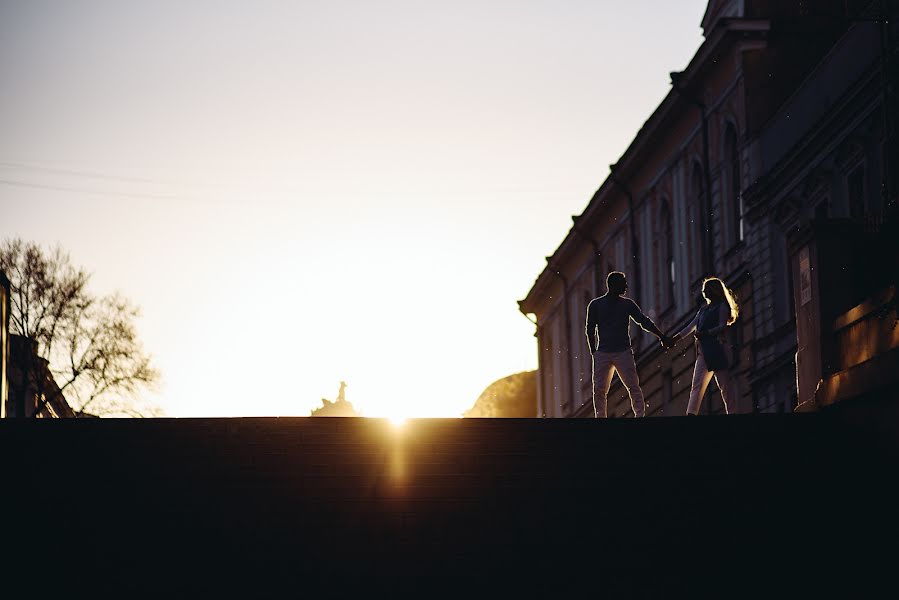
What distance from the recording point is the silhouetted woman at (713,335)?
20031 mm

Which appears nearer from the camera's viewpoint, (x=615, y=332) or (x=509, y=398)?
(x=615, y=332)

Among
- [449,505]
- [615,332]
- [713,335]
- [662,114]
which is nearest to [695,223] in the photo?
[662,114]

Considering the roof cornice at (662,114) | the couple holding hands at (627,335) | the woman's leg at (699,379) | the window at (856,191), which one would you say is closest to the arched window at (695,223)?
the roof cornice at (662,114)

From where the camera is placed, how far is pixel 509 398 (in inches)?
3538

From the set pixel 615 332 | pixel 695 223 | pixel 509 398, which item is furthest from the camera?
pixel 509 398

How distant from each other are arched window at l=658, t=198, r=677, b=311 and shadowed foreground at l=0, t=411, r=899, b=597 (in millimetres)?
27024

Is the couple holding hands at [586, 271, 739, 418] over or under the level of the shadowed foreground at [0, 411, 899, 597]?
over

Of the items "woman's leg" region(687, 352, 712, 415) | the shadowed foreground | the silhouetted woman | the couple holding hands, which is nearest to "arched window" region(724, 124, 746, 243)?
"woman's leg" region(687, 352, 712, 415)

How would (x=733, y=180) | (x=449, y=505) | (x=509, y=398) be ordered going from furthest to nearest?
(x=509, y=398), (x=733, y=180), (x=449, y=505)

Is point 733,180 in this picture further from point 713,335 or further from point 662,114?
point 713,335

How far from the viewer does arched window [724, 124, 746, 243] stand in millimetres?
37219

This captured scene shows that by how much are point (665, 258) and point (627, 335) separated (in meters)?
23.8

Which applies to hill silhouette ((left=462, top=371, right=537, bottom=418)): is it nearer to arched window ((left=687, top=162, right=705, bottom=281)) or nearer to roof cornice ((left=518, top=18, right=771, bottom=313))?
roof cornice ((left=518, top=18, right=771, bottom=313))

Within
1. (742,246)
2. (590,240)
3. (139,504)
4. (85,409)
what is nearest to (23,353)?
(85,409)
